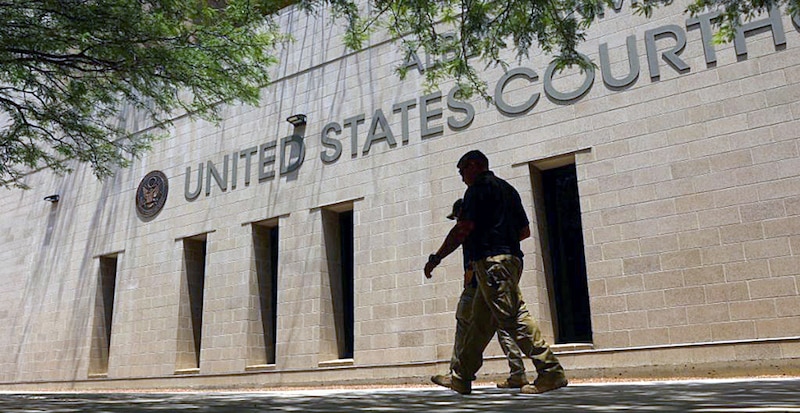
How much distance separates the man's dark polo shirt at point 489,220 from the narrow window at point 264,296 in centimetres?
974

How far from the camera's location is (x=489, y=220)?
5164 mm

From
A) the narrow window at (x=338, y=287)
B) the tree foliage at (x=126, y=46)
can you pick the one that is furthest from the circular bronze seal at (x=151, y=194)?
the tree foliage at (x=126, y=46)

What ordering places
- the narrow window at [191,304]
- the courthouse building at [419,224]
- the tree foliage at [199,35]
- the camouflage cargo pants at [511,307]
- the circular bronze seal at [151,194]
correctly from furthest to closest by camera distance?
1. the circular bronze seal at [151,194]
2. the narrow window at [191,304]
3. the courthouse building at [419,224]
4. the tree foliage at [199,35]
5. the camouflage cargo pants at [511,307]

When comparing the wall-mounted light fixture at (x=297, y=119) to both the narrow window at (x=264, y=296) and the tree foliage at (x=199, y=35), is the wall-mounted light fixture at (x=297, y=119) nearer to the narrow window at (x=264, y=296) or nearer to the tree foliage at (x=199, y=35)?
the narrow window at (x=264, y=296)

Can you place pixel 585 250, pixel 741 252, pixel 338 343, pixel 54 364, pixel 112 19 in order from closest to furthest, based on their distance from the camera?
pixel 112 19
pixel 741 252
pixel 585 250
pixel 338 343
pixel 54 364

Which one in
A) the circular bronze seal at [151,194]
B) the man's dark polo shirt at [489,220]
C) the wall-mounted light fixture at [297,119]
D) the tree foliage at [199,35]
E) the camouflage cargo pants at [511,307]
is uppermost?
the wall-mounted light fixture at [297,119]

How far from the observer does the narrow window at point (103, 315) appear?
663 inches

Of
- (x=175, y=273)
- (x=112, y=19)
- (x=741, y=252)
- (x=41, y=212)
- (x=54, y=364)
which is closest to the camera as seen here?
(x=112, y=19)

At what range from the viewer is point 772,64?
956cm

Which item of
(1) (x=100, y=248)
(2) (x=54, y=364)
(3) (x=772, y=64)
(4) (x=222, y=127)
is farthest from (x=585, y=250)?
(2) (x=54, y=364)

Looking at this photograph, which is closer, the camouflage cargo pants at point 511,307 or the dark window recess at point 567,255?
the camouflage cargo pants at point 511,307

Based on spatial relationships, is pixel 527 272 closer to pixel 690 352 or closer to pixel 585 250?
pixel 585 250

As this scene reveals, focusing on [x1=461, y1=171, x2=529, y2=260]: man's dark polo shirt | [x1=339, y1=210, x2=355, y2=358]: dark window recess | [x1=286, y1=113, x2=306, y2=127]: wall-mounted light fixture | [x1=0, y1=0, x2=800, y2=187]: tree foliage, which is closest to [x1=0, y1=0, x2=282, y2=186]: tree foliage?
[x1=0, y1=0, x2=800, y2=187]: tree foliage

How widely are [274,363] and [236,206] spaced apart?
3.64 metres
